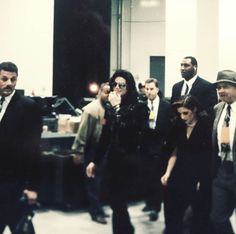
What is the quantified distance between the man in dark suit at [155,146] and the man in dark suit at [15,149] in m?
0.89

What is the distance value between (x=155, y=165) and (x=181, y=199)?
24.2 inches

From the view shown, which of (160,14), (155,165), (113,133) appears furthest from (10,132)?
(160,14)

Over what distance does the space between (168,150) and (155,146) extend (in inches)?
14.4

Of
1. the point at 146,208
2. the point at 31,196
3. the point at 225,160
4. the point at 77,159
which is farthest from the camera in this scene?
the point at 77,159

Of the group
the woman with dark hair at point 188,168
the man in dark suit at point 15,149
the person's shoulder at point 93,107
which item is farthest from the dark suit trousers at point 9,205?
the person's shoulder at point 93,107

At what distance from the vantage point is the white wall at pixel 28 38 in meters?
2.62

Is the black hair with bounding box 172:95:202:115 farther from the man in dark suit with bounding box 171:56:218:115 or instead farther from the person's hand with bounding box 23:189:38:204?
the person's hand with bounding box 23:189:38:204

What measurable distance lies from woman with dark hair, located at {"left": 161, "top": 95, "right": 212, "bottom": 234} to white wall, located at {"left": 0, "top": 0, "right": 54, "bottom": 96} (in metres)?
1.02

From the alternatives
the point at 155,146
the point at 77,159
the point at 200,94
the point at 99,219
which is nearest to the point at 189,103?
the point at 200,94

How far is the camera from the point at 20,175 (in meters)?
1.61

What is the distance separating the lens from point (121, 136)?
6.31 ft

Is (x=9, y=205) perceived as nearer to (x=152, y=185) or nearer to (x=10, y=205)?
(x=10, y=205)

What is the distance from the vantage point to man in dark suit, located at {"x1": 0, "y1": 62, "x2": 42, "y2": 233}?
62.9 inches

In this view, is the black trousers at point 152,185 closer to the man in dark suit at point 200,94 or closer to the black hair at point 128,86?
the man in dark suit at point 200,94
